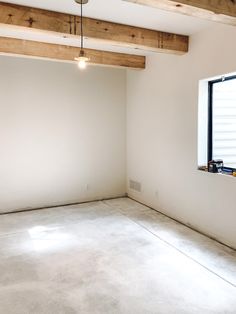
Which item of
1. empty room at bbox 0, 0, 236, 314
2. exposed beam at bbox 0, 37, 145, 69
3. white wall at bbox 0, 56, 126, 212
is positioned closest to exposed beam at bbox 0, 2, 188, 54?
empty room at bbox 0, 0, 236, 314

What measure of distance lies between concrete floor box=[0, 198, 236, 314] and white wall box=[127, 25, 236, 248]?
1.10 feet

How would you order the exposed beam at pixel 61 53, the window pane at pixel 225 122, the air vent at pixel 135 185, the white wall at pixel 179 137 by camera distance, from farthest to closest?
1. the air vent at pixel 135 185
2. the exposed beam at pixel 61 53
3. the window pane at pixel 225 122
4. the white wall at pixel 179 137

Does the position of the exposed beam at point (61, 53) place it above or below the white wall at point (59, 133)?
above

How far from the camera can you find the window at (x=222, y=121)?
3.73m

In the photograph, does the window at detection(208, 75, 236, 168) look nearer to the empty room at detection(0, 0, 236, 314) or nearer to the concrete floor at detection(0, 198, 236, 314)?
the empty room at detection(0, 0, 236, 314)

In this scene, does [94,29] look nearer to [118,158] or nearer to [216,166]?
[216,166]

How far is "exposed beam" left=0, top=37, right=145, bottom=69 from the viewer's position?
3.96 m

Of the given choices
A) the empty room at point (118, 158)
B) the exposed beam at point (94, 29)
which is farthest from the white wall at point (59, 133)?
the exposed beam at point (94, 29)

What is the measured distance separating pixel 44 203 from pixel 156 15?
3.80m

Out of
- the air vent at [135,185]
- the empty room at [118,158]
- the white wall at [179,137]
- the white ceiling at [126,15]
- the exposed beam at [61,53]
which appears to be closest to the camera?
the empty room at [118,158]

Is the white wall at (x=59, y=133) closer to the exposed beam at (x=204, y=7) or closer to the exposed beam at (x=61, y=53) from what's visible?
the exposed beam at (x=61, y=53)

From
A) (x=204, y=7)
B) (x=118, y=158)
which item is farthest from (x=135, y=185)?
(x=204, y=7)

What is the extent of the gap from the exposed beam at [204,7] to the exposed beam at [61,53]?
2293 millimetres

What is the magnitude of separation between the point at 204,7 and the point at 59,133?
3579 mm
